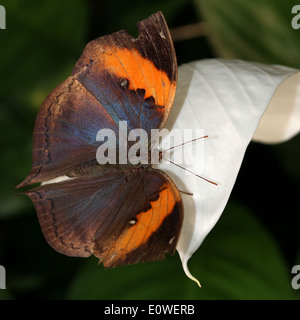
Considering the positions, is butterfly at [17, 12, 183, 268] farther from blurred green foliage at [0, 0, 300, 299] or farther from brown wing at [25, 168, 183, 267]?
blurred green foliage at [0, 0, 300, 299]

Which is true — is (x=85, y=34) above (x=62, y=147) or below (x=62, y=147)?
above

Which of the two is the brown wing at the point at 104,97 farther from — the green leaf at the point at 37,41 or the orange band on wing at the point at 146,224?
the green leaf at the point at 37,41

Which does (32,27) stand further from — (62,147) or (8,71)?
(62,147)

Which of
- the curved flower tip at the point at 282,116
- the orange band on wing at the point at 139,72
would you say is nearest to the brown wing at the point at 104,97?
the orange band on wing at the point at 139,72

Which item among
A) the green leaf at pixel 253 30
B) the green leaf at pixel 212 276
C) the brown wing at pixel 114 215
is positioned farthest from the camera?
the green leaf at pixel 253 30

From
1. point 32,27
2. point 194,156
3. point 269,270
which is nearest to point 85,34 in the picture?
point 32,27

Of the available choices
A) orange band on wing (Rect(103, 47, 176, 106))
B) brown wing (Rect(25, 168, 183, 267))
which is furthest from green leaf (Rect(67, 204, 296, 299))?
orange band on wing (Rect(103, 47, 176, 106))
